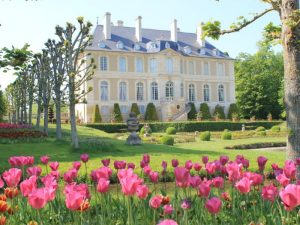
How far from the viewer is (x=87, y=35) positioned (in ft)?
50.2

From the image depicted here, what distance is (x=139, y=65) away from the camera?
42594 mm

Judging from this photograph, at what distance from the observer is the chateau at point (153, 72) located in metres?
40.9

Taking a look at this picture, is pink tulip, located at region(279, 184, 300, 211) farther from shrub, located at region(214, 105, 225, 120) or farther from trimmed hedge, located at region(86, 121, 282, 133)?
shrub, located at region(214, 105, 225, 120)

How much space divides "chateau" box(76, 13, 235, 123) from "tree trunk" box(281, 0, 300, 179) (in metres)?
34.7

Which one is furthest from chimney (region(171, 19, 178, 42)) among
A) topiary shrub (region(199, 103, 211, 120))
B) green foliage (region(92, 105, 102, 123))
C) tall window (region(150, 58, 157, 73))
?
green foliage (region(92, 105, 102, 123))

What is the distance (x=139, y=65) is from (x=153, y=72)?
5.42 ft

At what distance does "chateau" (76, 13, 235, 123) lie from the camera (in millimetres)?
40938

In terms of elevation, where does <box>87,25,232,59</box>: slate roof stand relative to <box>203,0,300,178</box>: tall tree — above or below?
above

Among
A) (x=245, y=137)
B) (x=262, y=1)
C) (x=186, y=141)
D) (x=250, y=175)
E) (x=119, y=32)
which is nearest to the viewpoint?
(x=250, y=175)

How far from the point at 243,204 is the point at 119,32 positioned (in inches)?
1597

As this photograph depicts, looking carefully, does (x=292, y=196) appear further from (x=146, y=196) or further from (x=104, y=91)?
(x=104, y=91)

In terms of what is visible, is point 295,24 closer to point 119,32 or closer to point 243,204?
point 243,204

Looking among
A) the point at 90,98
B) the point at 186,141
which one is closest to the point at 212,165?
the point at 186,141

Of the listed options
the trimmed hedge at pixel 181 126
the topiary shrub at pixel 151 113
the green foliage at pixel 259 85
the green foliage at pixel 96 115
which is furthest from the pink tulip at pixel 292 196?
the green foliage at pixel 259 85
